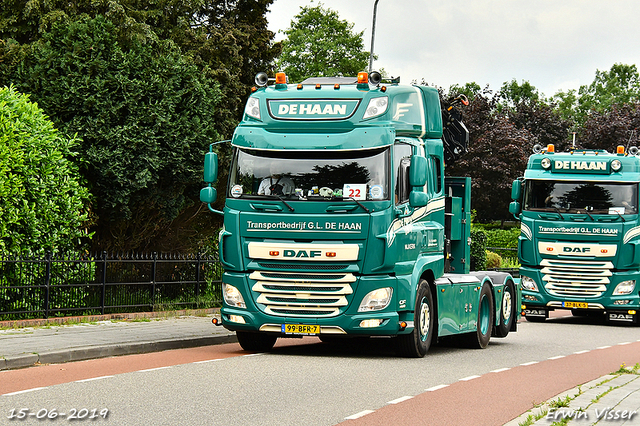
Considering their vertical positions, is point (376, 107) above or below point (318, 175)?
above

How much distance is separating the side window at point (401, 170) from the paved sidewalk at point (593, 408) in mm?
3632

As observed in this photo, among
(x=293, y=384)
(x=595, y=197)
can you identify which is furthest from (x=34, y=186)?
(x=595, y=197)

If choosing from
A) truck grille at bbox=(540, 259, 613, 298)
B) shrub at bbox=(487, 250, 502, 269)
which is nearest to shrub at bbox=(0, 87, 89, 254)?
truck grille at bbox=(540, 259, 613, 298)

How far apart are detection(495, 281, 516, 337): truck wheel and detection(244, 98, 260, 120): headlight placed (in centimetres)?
648

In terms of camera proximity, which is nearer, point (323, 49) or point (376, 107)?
point (376, 107)

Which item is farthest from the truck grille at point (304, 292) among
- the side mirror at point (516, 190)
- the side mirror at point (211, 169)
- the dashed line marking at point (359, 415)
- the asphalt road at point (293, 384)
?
the side mirror at point (516, 190)

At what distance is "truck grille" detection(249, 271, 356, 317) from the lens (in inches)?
499

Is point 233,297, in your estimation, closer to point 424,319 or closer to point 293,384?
point 424,319

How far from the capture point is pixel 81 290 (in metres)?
17.1

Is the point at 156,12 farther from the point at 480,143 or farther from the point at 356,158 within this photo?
the point at 480,143

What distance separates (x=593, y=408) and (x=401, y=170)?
5.04m

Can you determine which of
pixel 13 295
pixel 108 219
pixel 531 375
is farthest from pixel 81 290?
pixel 531 375

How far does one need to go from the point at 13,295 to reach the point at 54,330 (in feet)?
4.10

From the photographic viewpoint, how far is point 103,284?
17375 millimetres
